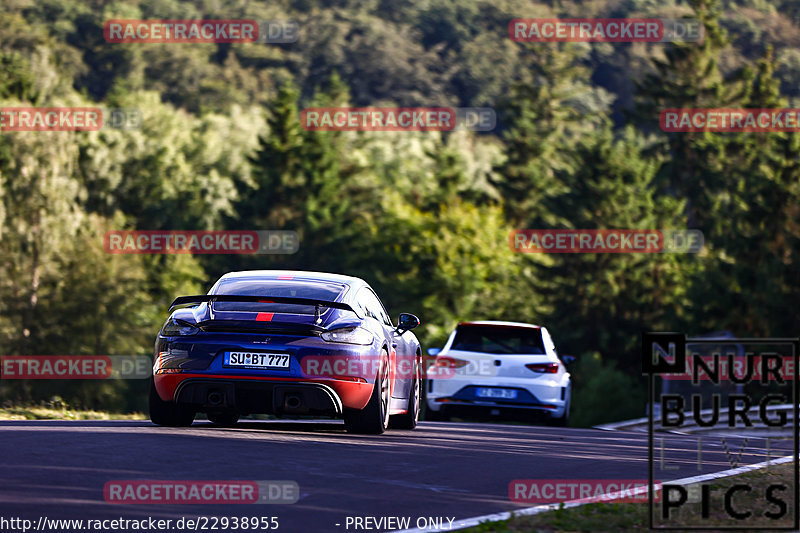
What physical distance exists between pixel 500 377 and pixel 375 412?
622 cm

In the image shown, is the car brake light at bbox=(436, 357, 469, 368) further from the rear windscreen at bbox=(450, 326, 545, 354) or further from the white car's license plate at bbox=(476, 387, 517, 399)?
the white car's license plate at bbox=(476, 387, 517, 399)

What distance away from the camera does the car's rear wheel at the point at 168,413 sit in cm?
1248

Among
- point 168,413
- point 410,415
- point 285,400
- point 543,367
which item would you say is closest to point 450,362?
point 543,367

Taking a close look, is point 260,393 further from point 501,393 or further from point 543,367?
point 543,367

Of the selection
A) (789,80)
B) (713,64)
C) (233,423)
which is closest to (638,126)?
(713,64)

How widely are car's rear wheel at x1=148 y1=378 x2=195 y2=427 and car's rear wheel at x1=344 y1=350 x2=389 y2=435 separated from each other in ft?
4.88

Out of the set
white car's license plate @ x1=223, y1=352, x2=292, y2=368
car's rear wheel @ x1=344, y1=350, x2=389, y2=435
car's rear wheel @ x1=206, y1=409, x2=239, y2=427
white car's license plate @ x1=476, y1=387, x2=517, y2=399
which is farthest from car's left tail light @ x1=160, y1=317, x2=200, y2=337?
white car's license plate @ x1=476, y1=387, x2=517, y2=399

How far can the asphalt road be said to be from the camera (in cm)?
817

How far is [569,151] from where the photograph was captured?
77.6m

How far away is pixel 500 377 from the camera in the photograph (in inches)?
733

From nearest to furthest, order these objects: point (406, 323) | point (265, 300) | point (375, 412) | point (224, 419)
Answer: point (265, 300)
point (375, 412)
point (406, 323)
point (224, 419)

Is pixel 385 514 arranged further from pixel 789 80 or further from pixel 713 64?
pixel 789 80

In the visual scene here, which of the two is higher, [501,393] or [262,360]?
[262,360]

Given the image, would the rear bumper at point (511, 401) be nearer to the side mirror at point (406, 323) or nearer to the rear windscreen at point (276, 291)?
the side mirror at point (406, 323)
